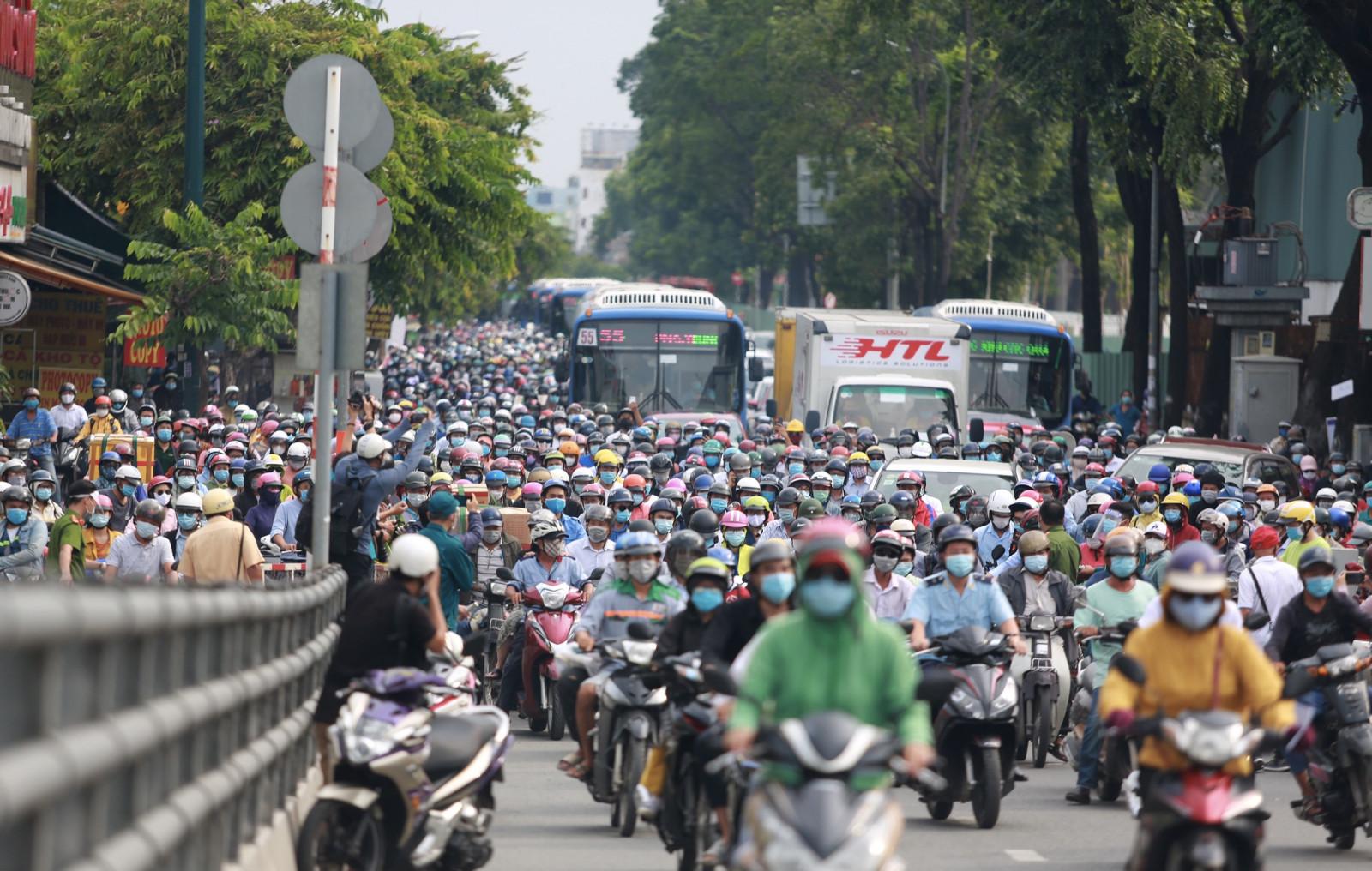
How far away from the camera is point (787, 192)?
231ft

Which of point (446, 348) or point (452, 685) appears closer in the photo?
point (452, 685)

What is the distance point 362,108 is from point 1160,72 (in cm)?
2227

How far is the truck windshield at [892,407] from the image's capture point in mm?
30188

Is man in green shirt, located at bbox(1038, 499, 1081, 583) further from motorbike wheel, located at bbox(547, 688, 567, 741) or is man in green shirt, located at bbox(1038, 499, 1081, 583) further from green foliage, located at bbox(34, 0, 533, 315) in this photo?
green foliage, located at bbox(34, 0, 533, 315)

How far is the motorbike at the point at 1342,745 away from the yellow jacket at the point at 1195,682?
121 inches

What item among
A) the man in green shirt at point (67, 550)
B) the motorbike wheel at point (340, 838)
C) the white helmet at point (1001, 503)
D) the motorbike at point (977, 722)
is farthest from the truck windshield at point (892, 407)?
the motorbike wheel at point (340, 838)

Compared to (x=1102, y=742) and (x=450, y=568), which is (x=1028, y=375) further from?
(x=1102, y=742)

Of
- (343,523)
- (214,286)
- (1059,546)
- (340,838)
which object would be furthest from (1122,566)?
(214,286)

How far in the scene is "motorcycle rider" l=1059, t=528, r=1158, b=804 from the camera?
13062mm

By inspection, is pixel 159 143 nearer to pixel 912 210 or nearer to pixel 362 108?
pixel 362 108

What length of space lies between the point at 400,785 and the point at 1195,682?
2979 millimetres

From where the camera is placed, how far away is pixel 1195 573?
8.16m

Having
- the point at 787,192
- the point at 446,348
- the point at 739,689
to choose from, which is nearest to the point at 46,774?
the point at 739,689

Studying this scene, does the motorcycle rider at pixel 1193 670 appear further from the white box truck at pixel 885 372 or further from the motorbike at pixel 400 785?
the white box truck at pixel 885 372
